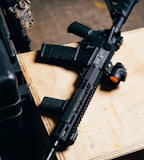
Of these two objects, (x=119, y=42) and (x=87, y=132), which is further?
(x=119, y=42)

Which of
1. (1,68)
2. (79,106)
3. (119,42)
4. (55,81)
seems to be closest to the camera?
(1,68)

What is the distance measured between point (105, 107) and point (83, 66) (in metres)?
0.22

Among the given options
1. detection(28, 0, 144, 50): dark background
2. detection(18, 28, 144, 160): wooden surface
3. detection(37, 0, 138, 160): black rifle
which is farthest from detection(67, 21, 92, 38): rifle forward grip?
detection(28, 0, 144, 50): dark background

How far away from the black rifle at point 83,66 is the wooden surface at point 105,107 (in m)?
0.04

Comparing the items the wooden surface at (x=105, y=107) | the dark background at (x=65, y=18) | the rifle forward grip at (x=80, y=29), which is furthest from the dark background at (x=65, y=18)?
the wooden surface at (x=105, y=107)

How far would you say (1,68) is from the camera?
38.9 inches

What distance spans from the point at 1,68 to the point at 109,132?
472 millimetres

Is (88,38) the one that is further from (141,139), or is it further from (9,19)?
(141,139)

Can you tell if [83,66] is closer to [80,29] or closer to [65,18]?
[80,29]

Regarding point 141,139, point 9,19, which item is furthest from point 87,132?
point 9,19

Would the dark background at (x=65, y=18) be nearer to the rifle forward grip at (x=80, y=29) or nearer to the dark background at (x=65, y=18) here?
the dark background at (x=65, y=18)

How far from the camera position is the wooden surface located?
1098mm

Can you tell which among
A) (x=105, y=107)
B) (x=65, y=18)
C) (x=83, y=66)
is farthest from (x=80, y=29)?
(x=65, y=18)

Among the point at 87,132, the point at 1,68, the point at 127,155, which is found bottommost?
the point at 127,155
